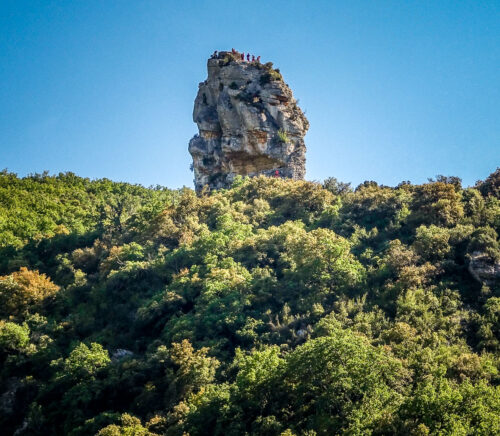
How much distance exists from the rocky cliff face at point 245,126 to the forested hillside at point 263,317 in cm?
1125

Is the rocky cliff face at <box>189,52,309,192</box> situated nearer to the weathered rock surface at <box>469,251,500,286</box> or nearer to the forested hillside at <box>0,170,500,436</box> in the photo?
the forested hillside at <box>0,170,500,436</box>

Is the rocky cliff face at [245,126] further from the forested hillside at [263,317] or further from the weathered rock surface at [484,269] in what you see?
the weathered rock surface at [484,269]

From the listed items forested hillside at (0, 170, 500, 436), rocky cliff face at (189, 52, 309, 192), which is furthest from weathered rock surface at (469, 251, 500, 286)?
rocky cliff face at (189, 52, 309, 192)

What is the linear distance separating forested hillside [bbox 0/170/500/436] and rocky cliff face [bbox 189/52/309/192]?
11.2 meters

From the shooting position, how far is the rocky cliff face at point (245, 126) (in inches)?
2290

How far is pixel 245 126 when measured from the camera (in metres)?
57.7

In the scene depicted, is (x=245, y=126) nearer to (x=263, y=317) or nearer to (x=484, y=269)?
(x=263, y=317)

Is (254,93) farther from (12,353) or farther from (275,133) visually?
(12,353)

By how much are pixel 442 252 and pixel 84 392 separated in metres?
22.7

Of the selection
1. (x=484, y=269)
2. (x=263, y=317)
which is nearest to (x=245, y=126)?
(x=263, y=317)

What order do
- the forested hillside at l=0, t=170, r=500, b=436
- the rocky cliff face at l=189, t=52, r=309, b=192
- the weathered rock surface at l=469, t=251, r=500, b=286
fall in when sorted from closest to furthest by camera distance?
the forested hillside at l=0, t=170, r=500, b=436
the weathered rock surface at l=469, t=251, r=500, b=286
the rocky cliff face at l=189, t=52, r=309, b=192

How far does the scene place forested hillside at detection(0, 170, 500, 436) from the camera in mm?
21469

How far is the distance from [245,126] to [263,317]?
103 ft

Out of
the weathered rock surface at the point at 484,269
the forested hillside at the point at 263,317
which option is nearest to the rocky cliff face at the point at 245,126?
the forested hillside at the point at 263,317
